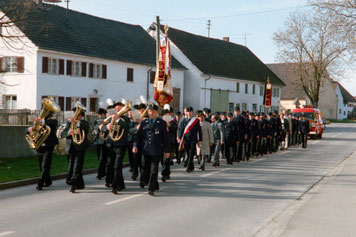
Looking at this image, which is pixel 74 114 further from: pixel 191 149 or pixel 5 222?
pixel 191 149

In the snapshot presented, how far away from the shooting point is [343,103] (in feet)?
334

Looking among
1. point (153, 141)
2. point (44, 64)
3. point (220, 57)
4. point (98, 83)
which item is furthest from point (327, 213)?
point (220, 57)

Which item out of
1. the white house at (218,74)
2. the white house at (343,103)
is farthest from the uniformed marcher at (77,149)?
the white house at (343,103)

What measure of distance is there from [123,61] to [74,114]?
2747 cm

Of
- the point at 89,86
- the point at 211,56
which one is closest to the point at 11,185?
the point at 89,86

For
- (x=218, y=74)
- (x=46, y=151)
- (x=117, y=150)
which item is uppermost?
(x=218, y=74)

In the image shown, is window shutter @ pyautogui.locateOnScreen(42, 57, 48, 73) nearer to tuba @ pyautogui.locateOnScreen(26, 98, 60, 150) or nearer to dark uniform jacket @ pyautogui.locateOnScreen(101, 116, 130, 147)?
tuba @ pyautogui.locateOnScreen(26, 98, 60, 150)

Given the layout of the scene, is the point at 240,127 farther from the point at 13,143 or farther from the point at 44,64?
the point at 44,64

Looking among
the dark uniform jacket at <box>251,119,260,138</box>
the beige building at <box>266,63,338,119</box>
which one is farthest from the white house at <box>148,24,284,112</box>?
the dark uniform jacket at <box>251,119,260,138</box>

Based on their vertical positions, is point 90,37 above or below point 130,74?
above

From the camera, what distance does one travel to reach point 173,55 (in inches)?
1873

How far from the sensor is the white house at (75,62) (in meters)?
Answer: 29.9

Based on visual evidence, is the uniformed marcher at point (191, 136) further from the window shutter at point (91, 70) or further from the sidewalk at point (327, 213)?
the window shutter at point (91, 70)

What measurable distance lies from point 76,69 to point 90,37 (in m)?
4.25
